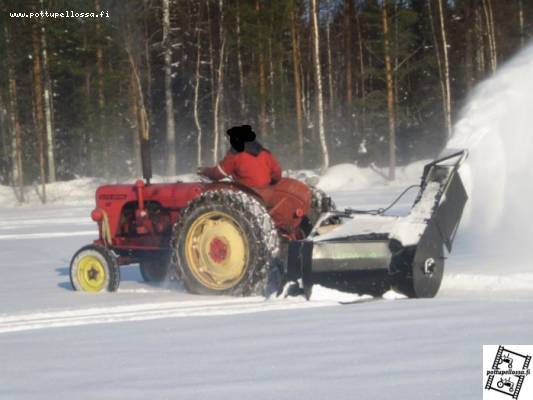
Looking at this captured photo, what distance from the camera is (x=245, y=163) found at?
7.03 meters

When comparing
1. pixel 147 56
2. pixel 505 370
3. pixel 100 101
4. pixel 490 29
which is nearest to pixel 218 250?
pixel 505 370

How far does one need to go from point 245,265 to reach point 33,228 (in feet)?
37.8

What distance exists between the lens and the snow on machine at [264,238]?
607 cm

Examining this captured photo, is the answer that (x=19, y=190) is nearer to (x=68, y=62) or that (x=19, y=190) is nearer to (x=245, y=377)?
(x=68, y=62)

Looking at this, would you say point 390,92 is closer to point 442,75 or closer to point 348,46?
point 442,75

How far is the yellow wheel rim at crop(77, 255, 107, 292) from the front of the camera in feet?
25.6

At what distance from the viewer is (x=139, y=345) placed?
15.6 ft

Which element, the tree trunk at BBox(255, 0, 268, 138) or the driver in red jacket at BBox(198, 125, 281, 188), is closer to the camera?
the driver in red jacket at BBox(198, 125, 281, 188)

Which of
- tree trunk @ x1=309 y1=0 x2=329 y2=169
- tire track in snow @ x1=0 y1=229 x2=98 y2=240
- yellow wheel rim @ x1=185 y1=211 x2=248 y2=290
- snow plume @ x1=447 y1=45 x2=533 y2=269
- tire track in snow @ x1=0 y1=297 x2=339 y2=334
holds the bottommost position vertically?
tire track in snow @ x1=0 y1=229 x2=98 y2=240

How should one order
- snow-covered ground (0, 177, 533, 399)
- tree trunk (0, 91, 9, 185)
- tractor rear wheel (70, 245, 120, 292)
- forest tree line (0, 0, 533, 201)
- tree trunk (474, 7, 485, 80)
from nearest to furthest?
snow-covered ground (0, 177, 533, 399)
tractor rear wheel (70, 245, 120, 292)
forest tree line (0, 0, 533, 201)
tree trunk (0, 91, 9, 185)
tree trunk (474, 7, 485, 80)

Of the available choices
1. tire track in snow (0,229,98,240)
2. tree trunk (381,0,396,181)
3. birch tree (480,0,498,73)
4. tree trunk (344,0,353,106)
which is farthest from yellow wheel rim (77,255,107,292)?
tree trunk (344,0,353,106)

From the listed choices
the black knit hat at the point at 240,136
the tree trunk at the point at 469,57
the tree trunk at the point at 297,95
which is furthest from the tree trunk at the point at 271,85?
the black knit hat at the point at 240,136

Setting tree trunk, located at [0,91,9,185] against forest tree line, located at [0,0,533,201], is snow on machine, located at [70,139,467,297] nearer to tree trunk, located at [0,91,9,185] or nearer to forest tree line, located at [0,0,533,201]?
forest tree line, located at [0,0,533,201]

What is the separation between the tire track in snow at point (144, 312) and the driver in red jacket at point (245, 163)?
103 centimetres
